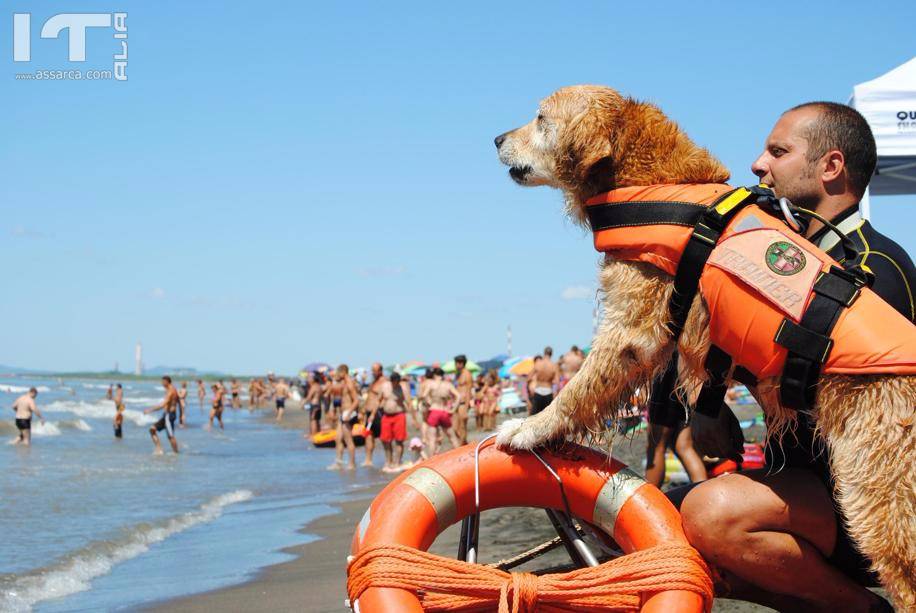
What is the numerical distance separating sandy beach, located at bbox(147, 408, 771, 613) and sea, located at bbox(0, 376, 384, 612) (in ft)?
0.76

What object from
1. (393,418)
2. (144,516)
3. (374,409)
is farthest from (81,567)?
(374,409)

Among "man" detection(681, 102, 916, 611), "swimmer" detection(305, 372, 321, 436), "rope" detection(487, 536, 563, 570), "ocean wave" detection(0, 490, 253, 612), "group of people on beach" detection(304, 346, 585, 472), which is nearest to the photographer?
"man" detection(681, 102, 916, 611)

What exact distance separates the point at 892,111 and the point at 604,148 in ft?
25.3

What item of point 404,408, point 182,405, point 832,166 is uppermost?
point 832,166

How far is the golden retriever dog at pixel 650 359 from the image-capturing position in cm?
225

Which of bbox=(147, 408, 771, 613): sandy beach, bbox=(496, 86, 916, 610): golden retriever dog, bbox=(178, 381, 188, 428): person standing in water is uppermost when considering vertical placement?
bbox=(496, 86, 916, 610): golden retriever dog

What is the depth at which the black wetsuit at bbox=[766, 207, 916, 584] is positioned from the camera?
256cm

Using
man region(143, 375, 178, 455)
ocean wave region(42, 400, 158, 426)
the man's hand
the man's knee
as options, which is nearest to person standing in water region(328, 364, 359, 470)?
man region(143, 375, 178, 455)

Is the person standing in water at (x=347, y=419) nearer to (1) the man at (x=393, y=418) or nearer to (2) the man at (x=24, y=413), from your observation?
(1) the man at (x=393, y=418)

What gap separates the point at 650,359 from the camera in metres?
2.75

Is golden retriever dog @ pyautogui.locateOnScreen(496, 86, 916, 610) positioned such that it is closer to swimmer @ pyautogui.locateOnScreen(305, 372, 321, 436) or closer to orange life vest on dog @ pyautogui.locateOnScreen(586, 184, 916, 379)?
orange life vest on dog @ pyautogui.locateOnScreen(586, 184, 916, 379)

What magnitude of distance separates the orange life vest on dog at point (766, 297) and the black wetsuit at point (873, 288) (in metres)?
0.20

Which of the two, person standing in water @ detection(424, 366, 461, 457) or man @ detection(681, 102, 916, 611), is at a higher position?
man @ detection(681, 102, 916, 611)

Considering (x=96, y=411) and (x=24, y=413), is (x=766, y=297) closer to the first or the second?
(x=24, y=413)
